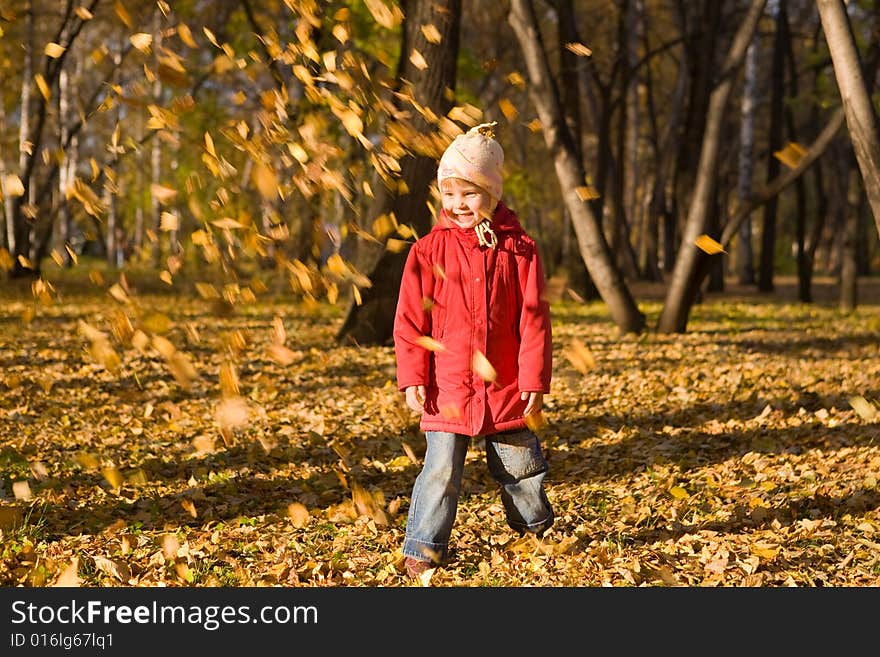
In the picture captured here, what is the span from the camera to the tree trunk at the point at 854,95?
5957 millimetres

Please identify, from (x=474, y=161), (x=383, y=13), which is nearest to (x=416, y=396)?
(x=474, y=161)

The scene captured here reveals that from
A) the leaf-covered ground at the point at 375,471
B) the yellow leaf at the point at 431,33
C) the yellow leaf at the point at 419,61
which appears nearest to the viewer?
the leaf-covered ground at the point at 375,471

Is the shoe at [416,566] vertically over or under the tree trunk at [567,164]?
under

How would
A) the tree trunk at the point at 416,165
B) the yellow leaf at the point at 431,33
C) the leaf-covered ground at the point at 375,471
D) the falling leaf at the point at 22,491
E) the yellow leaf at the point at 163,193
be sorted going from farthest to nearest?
the tree trunk at the point at 416,165 → the yellow leaf at the point at 431,33 → the yellow leaf at the point at 163,193 → the falling leaf at the point at 22,491 → the leaf-covered ground at the point at 375,471

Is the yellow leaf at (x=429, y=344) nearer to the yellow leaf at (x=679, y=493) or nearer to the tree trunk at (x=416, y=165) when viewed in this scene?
the yellow leaf at (x=679, y=493)

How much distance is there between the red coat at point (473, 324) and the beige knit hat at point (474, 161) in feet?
0.49

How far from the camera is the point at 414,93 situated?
9.95 metres

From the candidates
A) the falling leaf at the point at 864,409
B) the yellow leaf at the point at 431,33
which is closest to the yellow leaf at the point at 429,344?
the yellow leaf at the point at 431,33

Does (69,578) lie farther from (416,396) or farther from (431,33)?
(431,33)

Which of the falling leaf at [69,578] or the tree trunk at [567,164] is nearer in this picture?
the falling leaf at [69,578]

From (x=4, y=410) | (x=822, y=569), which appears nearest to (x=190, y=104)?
(x=4, y=410)

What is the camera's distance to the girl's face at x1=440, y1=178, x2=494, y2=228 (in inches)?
150

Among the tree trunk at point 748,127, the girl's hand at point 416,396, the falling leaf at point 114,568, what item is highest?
the tree trunk at point 748,127

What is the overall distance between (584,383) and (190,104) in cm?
438
